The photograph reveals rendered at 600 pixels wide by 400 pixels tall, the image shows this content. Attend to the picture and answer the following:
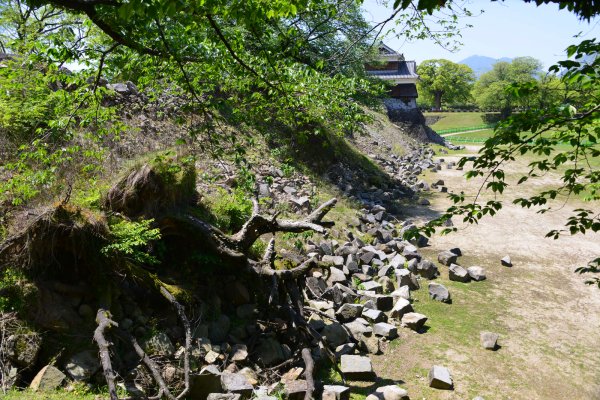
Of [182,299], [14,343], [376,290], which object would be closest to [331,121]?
[376,290]

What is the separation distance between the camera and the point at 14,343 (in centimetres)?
483

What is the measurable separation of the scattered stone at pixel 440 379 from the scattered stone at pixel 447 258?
5970 millimetres

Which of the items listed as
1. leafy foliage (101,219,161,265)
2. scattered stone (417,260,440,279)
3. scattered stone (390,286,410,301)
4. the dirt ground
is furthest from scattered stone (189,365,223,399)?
scattered stone (417,260,440,279)

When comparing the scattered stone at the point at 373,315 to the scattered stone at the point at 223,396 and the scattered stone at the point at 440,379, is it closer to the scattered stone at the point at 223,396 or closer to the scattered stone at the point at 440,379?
the scattered stone at the point at 440,379

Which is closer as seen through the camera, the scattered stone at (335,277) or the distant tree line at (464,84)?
the scattered stone at (335,277)

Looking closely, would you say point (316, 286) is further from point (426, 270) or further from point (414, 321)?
point (426, 270)

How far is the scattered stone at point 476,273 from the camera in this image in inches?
465

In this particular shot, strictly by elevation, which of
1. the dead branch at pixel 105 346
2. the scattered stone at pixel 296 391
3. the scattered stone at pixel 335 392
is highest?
the dead branch at pixel 105 346

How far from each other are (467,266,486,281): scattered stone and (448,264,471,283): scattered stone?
162 mm

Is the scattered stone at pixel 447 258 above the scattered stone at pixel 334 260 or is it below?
below

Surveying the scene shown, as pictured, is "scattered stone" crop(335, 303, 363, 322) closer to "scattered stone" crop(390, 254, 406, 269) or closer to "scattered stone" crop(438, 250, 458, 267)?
"scattered stone" crop(390, 254, 406, 269)

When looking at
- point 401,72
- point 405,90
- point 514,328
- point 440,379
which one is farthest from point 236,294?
point 401,72

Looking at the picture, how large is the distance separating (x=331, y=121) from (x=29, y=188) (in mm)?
7002

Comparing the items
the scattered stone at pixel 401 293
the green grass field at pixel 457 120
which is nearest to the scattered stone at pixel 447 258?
the scattered stone at pixel 401 293
